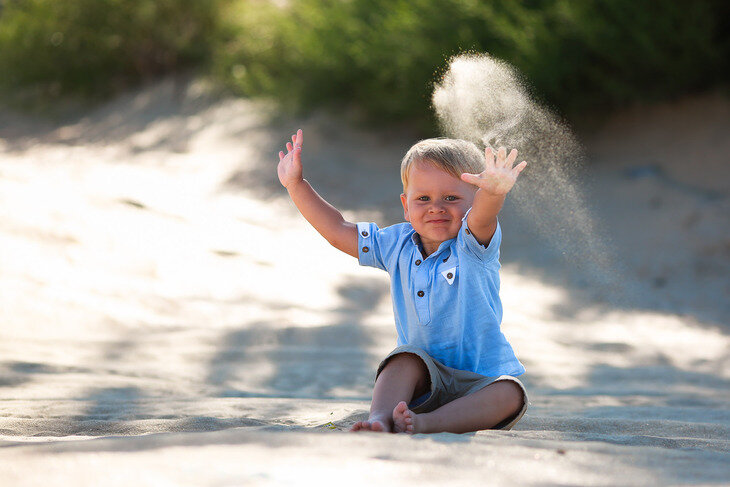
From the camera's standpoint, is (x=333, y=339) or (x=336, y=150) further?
(x=336, y=150)

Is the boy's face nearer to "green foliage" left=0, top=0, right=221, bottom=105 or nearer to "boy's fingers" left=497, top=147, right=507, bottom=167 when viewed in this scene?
"boy's fingers" left=497, top=147, right=507, bottom=167

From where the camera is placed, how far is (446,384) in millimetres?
2348

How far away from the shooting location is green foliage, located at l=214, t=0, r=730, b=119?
7.10 metres

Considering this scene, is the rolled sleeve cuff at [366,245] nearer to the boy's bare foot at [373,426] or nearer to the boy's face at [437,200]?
the boy's face at [437,200]

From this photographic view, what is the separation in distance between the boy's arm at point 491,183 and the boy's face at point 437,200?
0.18 metres

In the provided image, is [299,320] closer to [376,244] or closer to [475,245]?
[376,244]

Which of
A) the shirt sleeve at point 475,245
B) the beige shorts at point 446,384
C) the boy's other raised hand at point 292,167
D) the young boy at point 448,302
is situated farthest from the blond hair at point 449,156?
the beige shorts at point 446,384

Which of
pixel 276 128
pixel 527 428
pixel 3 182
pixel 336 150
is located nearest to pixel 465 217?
pixel 527 428

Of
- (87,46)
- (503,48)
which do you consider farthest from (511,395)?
(87,46)

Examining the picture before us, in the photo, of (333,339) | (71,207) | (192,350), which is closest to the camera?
(192,350)

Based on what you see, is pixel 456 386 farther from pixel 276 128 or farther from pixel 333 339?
pixel 276 128

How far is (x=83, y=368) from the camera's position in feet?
12.2

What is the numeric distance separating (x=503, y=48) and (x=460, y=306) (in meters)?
5.90

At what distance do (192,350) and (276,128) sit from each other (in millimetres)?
5955
